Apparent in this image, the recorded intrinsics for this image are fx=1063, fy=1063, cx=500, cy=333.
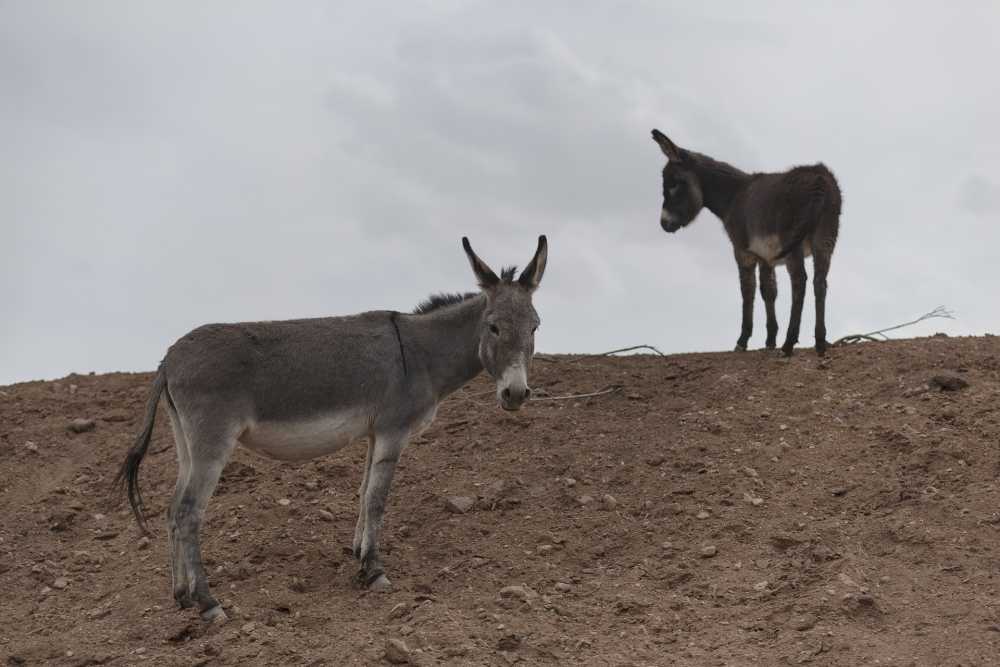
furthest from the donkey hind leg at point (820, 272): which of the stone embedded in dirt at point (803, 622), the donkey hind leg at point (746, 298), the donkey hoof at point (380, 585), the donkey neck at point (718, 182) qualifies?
the donkey hoof at point (380, 585)

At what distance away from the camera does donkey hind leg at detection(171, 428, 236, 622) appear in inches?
341

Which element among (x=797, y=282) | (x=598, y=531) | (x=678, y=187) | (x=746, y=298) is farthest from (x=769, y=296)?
(x=598, y=531)

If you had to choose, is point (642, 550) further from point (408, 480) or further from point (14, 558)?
point (14, 558)

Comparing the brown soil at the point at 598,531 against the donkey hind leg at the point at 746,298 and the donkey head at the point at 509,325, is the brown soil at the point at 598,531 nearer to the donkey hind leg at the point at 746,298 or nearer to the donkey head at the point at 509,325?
the donkey hind leg at the point at 746,298

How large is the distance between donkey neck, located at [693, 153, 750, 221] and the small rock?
25.4ft

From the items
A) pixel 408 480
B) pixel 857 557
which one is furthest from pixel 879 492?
pixel 408 480

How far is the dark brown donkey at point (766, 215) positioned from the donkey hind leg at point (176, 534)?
25.8 feet

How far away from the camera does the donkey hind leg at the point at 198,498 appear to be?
8656 mm

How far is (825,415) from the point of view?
1234 cm

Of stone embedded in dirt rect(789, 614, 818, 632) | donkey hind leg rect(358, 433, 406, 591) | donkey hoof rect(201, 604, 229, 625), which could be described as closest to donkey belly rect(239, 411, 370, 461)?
donkey hind leg rect(358, 433, 406, 591)

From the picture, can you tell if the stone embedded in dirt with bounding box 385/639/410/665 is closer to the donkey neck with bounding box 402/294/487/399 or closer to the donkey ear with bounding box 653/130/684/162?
the donkey neck with bounding box 402/294/487/399

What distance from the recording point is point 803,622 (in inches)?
338

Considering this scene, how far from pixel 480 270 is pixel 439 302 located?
88 cm

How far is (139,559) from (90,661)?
210 centimetres
